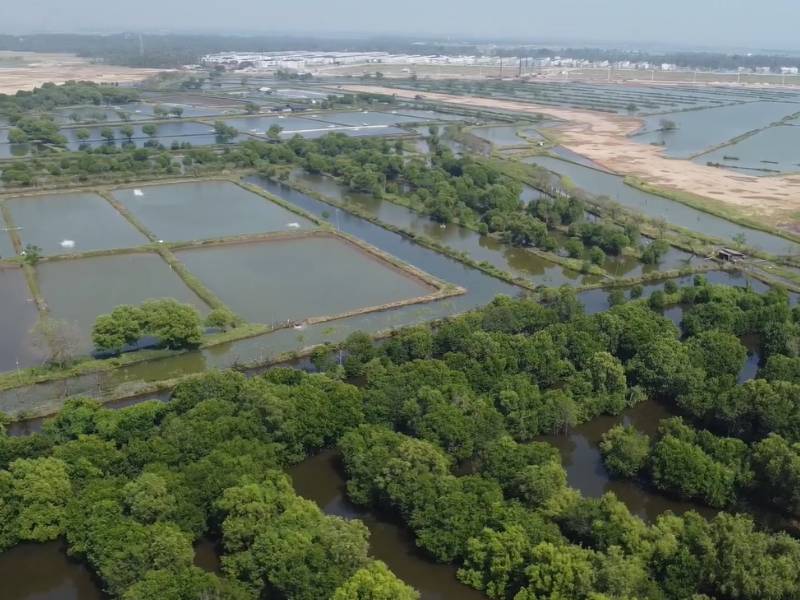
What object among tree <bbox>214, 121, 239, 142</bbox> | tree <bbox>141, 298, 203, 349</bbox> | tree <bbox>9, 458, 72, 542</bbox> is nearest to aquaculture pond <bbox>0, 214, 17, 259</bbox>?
tree <bbox>141, 298, 203, 349</bbox>

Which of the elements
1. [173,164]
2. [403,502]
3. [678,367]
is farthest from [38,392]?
[173,164]

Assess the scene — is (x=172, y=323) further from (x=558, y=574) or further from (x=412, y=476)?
(x=558, y=574)

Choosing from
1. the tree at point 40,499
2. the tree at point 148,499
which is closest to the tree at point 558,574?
the tree at point 148,499

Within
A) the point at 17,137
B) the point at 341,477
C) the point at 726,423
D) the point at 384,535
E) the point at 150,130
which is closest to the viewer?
the point at 384,535

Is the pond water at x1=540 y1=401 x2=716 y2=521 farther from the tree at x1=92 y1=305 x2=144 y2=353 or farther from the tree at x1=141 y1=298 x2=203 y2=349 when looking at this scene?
the tree at x1=92 y1=305 x2=144 y2=353

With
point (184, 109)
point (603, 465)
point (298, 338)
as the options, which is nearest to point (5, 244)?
point (298, 338)

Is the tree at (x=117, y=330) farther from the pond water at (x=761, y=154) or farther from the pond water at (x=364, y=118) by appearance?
the pond water at (x=364, y=118)

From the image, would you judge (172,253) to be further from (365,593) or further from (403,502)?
(365,593)
